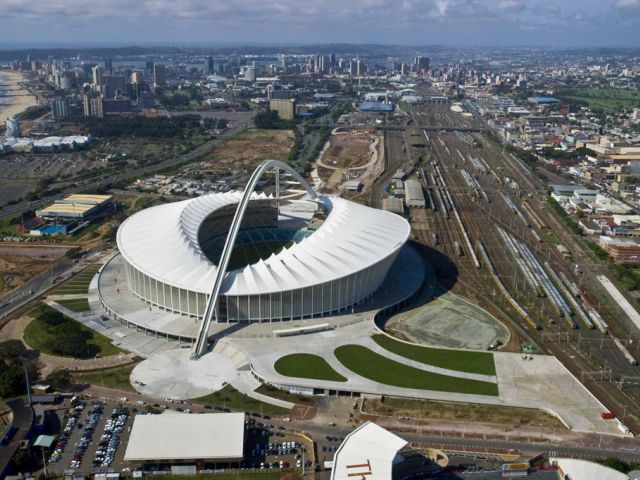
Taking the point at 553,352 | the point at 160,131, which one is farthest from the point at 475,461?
the point at 160,131

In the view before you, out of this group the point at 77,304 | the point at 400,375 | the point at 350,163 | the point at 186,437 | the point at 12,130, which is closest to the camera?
the point at 186,437

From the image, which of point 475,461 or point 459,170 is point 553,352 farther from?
point 459,170

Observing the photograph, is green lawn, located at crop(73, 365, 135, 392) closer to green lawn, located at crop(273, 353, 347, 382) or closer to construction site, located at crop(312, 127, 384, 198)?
green lawn, located at crop(273, 353, 347, 382)

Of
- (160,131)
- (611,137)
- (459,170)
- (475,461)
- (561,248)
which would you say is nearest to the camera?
(475,461)

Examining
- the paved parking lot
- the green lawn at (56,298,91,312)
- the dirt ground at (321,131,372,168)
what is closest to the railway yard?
the dirt ground at (321,131,372,168)

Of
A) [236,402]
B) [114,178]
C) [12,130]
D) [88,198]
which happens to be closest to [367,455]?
[236,402]

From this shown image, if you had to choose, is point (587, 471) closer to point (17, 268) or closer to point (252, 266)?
point (252, 266)

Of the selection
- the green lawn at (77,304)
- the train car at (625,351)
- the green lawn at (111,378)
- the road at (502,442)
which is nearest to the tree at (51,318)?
the green lawn at (77,304)
